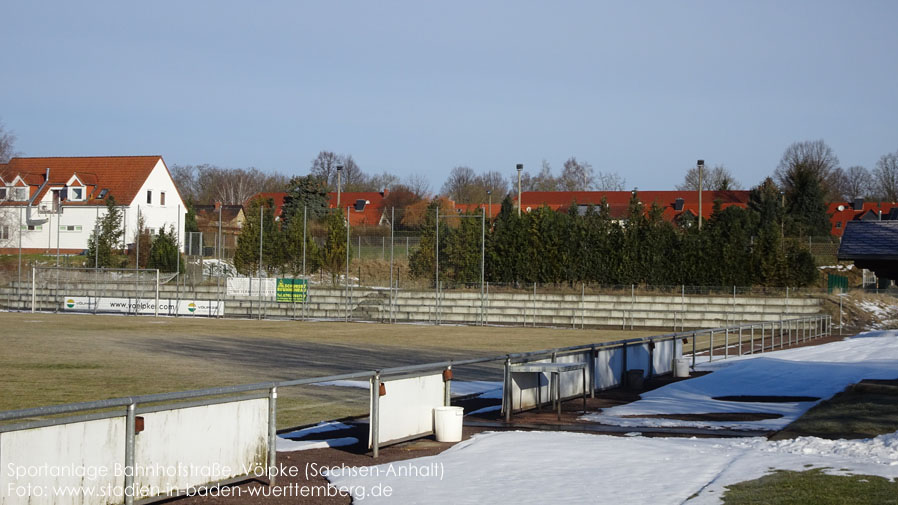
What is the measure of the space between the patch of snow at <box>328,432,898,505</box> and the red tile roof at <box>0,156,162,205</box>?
223 ft

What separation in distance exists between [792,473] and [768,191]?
72948mm

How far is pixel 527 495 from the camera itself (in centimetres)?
1001

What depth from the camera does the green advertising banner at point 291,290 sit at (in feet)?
184

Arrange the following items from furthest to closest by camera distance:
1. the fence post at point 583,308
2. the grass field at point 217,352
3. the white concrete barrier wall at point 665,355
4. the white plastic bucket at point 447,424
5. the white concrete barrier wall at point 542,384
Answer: the fence post at point 583,308 → the white concrete barrier wall at point 665,355 → the grass field at point 217,352 → the white concrete barrier wall at point 542,384 → the white plastic bucket at point 447,424

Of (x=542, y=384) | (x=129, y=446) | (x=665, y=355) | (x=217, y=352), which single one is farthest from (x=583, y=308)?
(x=129, y=446)

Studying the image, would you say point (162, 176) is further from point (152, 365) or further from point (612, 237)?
point (152, 365)

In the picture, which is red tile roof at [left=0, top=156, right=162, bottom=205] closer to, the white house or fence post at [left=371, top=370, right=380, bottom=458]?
the white house

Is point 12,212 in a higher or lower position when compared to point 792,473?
higher

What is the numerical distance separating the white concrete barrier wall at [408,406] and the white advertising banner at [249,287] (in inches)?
1740

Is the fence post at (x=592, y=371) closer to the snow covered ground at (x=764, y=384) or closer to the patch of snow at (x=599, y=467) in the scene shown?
the snow covered ground at (x=764, y=384)

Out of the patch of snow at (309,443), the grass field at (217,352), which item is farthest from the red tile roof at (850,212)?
the patch of snow at (309,443)

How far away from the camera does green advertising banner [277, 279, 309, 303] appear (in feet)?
184

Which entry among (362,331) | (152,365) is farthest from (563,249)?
(152,365)

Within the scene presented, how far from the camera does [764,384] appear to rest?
845 inches
